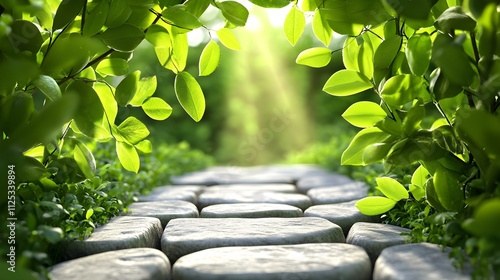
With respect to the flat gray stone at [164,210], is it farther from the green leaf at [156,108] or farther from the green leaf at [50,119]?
the green leaf at [50,119]

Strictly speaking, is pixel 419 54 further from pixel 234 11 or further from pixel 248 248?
pixel 248 248

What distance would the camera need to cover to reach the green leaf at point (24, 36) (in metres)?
1.28

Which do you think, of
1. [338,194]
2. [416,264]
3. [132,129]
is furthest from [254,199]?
[416,264]

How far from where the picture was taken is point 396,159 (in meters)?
1.24

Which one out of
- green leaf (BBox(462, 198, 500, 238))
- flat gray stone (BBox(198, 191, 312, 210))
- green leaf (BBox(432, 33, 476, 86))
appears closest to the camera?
green leaf (BBox(462, 198, 500, 238))

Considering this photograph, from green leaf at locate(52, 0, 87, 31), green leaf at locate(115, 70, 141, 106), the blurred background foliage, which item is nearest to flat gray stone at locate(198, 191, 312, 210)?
green leaf at locate(115, 70, 141, 106)

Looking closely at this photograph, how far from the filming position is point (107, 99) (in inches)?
58.4

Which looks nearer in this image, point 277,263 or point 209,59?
point 277,263

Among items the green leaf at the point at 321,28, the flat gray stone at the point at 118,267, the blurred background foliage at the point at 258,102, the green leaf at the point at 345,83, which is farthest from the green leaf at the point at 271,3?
the blurred background foliage at the point at 258,102

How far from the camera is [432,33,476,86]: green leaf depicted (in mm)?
1038

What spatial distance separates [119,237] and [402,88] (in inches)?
33.5

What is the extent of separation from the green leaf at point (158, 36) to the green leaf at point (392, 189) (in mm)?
712

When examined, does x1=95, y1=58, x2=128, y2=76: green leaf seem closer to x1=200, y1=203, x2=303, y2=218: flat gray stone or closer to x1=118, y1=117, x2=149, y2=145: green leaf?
x1=118, y1=117, x2=149, y2=145: green leaf

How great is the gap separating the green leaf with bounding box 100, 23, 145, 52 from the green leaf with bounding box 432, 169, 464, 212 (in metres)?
0.84
